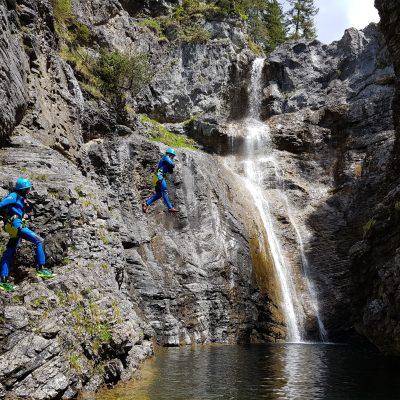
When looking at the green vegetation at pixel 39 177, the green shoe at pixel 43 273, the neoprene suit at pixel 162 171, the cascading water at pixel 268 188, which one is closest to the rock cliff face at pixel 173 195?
the green vegetation at pixel 39 177

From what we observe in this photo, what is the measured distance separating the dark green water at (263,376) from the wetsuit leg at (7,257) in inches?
135

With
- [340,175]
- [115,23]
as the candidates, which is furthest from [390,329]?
[115,23]

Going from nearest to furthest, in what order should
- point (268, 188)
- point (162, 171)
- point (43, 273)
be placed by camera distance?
point (43, 273), point (162, 171), point (268, 188)

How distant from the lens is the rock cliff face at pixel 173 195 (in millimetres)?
10141

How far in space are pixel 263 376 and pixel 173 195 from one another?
48.0ft

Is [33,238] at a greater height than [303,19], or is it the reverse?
[303,19]

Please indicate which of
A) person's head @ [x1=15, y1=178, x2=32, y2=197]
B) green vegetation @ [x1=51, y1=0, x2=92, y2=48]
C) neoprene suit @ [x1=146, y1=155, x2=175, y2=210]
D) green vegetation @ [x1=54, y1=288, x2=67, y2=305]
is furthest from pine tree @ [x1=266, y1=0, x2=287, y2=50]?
green vegetation @ [x1=54, y1=288, x2=67, y2=305]

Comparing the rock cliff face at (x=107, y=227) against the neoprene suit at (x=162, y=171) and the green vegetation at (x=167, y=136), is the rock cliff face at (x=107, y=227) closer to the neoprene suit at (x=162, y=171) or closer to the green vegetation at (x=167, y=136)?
the green vegetation at (x=167, y=136)

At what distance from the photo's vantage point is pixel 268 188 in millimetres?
32812

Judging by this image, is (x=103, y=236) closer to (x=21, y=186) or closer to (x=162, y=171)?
(x=21, y=186)

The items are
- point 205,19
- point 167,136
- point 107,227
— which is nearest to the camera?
point 107,227

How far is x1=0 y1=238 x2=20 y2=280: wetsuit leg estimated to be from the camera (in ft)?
31.4

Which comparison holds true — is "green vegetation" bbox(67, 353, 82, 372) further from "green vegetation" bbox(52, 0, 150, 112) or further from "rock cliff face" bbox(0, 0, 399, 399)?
"green vegetation" bbox(52, 0, 150, 112)

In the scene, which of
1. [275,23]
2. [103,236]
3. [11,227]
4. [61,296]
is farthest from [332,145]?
[11,227]
